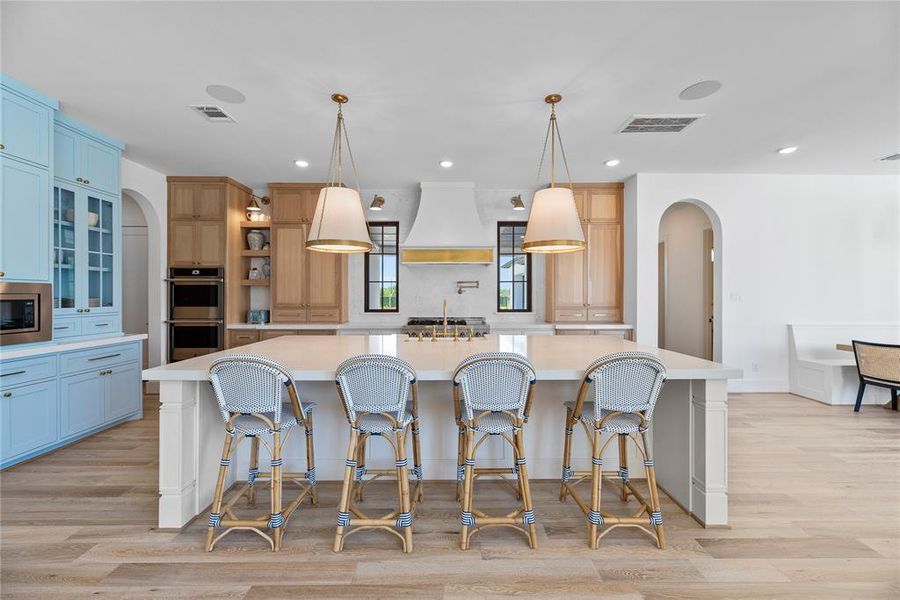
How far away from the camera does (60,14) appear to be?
85.0 inches

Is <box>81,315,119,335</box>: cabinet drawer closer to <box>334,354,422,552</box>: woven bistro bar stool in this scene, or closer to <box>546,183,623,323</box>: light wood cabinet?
<box>334,354,422,552</box>: woven bistro bar stool

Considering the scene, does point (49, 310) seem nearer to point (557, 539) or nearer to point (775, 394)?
point (557, 539)

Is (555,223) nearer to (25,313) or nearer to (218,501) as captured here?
(218,501)

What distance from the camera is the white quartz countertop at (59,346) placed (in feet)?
9.46

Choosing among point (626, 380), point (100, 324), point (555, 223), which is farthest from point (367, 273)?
point (626, 380)

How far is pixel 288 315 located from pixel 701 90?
494 centimetres

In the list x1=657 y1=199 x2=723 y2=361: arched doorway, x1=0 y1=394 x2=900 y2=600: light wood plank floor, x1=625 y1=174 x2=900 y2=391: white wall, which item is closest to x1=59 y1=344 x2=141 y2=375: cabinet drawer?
x1=0 y1=394 x2=900 y2=600: light wood plank floor

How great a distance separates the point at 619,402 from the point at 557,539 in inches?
30.8

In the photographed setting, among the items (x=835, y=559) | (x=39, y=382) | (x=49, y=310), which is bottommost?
(x=835, y=559)

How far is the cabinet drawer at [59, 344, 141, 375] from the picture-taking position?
331 cm

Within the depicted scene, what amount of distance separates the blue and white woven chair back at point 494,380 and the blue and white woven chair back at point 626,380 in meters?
0.33

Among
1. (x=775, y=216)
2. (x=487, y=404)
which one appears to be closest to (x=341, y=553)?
(x=487, y=404)

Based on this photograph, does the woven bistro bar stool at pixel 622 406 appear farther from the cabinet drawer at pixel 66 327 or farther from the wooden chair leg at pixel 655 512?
the cabinet drawer at pixel 66 327

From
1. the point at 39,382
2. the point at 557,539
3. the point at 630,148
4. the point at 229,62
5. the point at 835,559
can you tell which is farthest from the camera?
the point at 630,148
